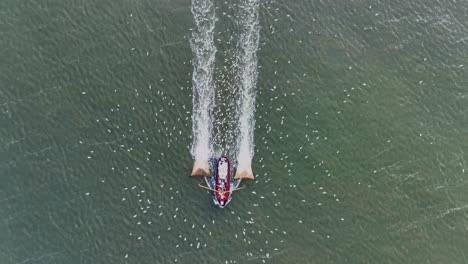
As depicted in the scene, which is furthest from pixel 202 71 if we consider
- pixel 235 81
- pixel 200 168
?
pixel 200 168

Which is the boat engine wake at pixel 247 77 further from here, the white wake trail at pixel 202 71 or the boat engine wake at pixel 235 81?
the white wake trail at pixel 202 71

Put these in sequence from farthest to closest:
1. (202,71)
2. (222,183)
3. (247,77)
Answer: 1. (247,77)
2. (202,71)
3. (222,183)

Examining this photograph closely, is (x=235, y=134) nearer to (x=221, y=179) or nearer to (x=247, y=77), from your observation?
(x=221, y=179)

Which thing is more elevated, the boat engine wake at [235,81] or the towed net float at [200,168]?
the boat engine wake at [235,81]

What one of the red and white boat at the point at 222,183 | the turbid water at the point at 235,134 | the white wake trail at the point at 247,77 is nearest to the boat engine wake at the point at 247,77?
the white wake trail at the point at 247,77

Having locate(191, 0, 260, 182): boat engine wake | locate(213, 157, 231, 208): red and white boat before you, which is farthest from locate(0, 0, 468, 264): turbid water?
locate(213, 157, 231, 208): red and white boat

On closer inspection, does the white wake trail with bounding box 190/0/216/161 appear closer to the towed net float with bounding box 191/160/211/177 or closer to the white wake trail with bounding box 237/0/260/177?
the towed net float with bounding box 191/160/211/177
